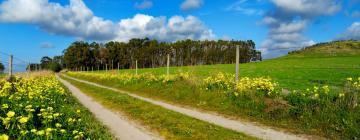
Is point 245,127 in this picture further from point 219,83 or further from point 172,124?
point 219,83

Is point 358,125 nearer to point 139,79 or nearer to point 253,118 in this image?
point 253,118

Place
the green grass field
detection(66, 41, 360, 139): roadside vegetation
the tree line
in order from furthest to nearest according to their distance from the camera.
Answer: the tree line < the green grass field < detection(66, 41, 360, 139): roadside vegetation

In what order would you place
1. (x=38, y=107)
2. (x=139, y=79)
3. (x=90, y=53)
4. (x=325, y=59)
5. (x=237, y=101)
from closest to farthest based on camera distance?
(x=38, y=107)
(x=237, y=101)
(x=139, y=79)
(x=325, y=59)
(x=90, y=53)

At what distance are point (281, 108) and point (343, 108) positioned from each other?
2170mm

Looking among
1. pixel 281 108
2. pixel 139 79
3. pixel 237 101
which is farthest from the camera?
pixel 139 79

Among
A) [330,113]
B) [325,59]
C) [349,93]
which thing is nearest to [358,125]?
[330,113]

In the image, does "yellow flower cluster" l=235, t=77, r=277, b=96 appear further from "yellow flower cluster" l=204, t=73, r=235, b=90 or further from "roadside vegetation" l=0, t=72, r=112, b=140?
"roadside vegetation" l=0, t=72, r=112, b=140

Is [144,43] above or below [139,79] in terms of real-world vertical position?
above

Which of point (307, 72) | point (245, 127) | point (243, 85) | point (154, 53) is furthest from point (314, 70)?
point (154, 53)

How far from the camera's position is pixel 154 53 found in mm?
148000

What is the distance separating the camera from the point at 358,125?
10.4 m

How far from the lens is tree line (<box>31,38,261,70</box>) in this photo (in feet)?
467

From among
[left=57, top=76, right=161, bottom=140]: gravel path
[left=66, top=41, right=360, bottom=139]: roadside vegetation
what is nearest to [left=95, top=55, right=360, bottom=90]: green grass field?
[left=66, top=41, right=360, bottom=139]: roadside vegetation

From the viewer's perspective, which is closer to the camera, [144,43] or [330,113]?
[330,113]
